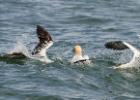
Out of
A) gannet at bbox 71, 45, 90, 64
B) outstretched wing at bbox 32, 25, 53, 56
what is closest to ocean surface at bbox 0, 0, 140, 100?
gannet at bbox 71, 45, 90, 64

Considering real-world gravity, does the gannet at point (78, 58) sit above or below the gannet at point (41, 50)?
below

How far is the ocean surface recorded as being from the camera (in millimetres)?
17828

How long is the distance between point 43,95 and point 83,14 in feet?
41.1

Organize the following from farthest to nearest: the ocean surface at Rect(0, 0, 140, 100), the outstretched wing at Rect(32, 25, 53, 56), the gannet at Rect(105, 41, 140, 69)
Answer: the outstretched wing at Rect(32, 25, 53, 56) < the gannet at Rect(105, 41, 140, 69) < the ocean surface at Rect(0, 0, 140, 100)

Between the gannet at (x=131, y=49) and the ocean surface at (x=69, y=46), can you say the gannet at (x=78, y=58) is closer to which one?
the ocean surface at (x=69, y=46)

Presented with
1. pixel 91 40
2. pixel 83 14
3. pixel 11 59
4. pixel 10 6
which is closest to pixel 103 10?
pixel 83 14

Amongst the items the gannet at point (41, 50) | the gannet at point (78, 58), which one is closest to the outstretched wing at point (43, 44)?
the gannet at point (41, 50)

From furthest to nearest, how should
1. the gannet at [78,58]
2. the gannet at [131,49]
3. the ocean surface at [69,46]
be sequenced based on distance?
the gannet at [78,58], the gannet at [131,49], the ocean surface at [69,46]

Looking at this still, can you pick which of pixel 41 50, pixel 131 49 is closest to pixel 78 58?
pixel 41 50

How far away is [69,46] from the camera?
23.4 meters

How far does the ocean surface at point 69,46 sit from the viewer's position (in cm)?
1783

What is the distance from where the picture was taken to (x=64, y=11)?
98.1 feet

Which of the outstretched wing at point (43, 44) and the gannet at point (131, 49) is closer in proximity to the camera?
the gannet at point (131, 49)

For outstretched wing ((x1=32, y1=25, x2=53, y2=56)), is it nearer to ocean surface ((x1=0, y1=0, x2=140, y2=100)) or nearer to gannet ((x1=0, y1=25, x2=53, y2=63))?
gannet ((x1=0, y1=25, x2=53, y2=63))
